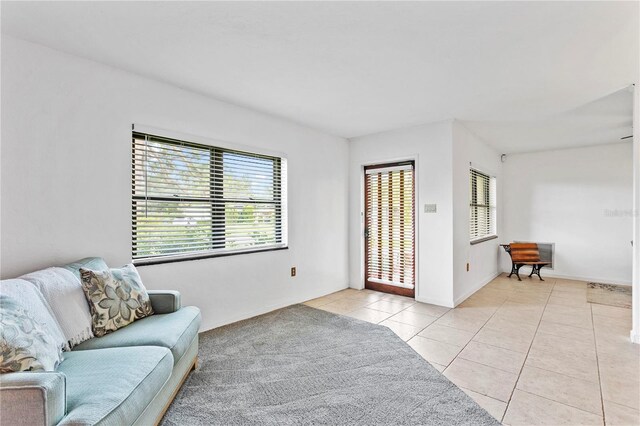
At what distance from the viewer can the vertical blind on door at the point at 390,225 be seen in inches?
180

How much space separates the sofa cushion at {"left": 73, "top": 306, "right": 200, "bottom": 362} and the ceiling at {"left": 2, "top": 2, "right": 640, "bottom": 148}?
78.2 inches

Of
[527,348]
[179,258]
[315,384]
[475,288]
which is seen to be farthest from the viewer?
[475,288]

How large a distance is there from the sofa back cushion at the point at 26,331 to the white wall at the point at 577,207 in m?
6.98

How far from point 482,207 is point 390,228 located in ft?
6.89

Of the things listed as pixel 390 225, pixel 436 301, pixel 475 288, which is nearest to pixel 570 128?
pixel 475 288

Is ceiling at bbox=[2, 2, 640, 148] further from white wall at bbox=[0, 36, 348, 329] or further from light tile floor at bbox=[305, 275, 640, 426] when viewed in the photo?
light tile floor at bbox=[305, 275, 640, 426]

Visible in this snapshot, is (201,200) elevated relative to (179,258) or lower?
elevated

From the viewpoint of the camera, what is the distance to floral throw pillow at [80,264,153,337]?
1.98m

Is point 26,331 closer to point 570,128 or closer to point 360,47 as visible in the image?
point 360,47

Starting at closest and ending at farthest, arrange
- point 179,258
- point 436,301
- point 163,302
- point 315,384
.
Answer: point 315,384 < point 163,302 < point 179,258 < point 436,301

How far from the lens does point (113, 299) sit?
6.76ft

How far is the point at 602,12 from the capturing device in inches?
74.7

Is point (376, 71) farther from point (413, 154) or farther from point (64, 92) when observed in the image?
point (64, 92)

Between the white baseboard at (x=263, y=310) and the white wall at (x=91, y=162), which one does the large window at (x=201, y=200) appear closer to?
the white wall at (x=91, y=162)
